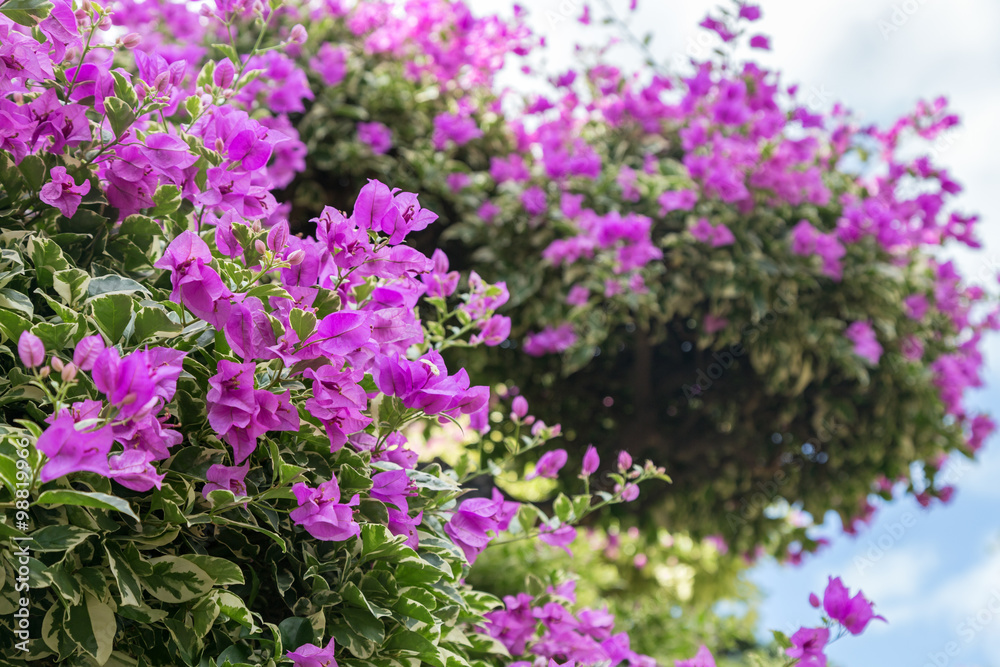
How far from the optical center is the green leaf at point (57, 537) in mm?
775

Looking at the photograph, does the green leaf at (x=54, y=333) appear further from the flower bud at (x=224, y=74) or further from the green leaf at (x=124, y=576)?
the flower bud at (x=224, y=74)

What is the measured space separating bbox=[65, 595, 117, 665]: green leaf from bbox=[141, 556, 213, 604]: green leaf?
5 cm

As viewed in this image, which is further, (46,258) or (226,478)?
(46,258)

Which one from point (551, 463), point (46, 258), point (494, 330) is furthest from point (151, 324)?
point (551, 463)

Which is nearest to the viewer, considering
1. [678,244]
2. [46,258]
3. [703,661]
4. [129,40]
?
[46,258]

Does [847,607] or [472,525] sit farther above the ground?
[847,607]

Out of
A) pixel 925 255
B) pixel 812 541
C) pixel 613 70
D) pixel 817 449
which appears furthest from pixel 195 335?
pixel 812 541

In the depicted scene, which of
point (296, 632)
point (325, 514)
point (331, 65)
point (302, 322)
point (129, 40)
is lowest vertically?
point (296, 632)

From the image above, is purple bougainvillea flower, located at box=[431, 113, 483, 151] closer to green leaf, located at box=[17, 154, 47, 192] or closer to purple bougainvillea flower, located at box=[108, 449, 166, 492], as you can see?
green leaf, located at box=[17, 154, 47, 192]

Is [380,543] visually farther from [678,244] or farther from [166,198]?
[678,244]

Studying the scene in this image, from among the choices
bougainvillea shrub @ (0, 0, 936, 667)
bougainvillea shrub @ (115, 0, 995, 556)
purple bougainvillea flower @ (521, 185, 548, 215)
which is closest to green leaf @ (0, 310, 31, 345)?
bougainvillea shrub @ (0, 0, 936, 667)

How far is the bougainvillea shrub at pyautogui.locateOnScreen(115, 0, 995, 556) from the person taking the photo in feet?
9.23

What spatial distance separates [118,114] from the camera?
1004 mm

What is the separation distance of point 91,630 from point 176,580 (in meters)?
0.09
